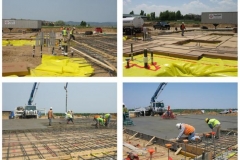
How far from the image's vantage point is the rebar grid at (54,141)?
3393 mm

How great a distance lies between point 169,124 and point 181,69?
3.23 feet

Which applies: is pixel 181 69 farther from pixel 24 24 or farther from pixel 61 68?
pixel 24 24

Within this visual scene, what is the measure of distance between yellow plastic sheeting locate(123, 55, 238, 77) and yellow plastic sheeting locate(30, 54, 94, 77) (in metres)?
0.52

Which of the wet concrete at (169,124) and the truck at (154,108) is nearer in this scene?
the truck at (154,108)

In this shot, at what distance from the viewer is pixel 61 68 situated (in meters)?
3.43

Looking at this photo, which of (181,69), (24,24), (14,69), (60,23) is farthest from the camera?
(24,24)

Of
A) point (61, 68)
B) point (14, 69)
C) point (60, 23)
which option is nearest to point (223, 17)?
point (60, 23)

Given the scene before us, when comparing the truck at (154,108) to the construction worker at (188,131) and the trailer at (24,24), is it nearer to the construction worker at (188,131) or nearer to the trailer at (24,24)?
the construction worker at (188,131)

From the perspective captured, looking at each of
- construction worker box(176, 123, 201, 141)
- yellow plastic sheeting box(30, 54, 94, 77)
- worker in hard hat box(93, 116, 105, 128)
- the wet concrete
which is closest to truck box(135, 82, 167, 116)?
the wet concrete

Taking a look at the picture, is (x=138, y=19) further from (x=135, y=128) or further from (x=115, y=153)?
(x=115, y=153)

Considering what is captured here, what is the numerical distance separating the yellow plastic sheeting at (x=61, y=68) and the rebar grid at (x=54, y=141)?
87cm

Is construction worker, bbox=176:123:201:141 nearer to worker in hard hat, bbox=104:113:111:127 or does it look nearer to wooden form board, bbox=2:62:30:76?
worker in hard hat, bbox=104:113:111:127

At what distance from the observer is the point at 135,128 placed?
374 centimetres

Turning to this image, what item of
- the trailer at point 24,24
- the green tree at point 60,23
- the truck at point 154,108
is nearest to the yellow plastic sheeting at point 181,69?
the truck at point 154,108
